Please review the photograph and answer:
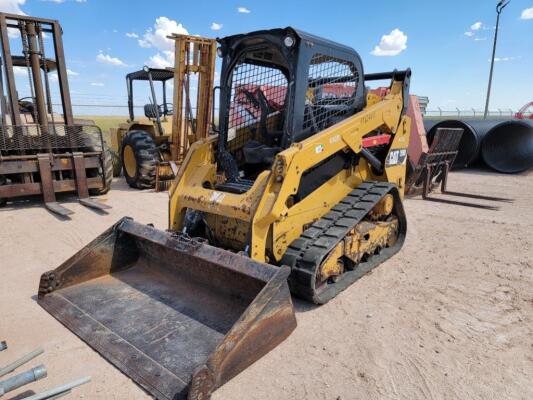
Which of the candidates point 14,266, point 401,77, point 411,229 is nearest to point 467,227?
point 411,229

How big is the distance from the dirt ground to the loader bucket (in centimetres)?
13

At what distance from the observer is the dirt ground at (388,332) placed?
237cm

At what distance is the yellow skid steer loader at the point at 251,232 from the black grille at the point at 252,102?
12 mm

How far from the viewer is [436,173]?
845 cm

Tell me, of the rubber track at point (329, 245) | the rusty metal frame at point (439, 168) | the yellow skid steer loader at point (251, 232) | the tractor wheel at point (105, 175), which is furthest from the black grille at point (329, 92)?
the tractor wheel at point (105, 175)

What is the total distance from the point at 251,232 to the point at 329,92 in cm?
182

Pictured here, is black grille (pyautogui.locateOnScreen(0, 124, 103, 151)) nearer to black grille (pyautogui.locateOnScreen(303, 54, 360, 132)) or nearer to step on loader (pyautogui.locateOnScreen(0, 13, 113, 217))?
step on loader (pyautogui.locateOnScreen(0, 13, 113, 217))

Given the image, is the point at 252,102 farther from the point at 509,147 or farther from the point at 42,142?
the point at 509,147

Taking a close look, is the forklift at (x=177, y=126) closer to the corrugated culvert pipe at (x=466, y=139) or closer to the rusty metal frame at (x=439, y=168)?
the rusty metal frame at (x=439, y=168)

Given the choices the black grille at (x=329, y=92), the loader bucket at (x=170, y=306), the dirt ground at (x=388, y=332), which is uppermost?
the black grille at (x=329, y=92)

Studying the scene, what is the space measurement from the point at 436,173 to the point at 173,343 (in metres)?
7.38

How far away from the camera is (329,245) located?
128 inches

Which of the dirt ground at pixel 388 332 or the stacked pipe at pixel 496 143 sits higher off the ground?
the stacked pipe at pixel 496 143

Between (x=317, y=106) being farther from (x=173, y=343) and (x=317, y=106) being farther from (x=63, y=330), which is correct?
(x=63, y=330)
